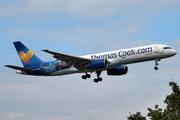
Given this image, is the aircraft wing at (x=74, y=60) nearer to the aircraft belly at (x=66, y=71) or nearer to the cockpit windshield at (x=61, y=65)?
the aircraft belly at (x=66, y=71)

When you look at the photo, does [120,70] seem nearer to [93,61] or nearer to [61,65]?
[93,61]

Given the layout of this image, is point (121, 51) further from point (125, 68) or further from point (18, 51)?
point (18, 51)

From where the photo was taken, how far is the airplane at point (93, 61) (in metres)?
58.0

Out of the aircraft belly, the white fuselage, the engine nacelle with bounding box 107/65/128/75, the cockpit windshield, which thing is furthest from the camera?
the engine nacelle with bounding box 107/65/128/75

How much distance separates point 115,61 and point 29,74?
1657 cm

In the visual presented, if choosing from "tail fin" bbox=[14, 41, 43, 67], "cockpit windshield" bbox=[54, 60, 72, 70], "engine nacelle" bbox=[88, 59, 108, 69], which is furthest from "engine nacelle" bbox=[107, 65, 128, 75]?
"tail fin" bbox=[14, 41, 43, 67]

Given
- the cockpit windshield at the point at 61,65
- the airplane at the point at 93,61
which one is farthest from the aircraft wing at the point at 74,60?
the cockpit windshield at the point at 61,65

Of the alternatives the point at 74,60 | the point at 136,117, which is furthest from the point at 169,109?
the point at 74,60

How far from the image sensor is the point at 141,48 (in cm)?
5850

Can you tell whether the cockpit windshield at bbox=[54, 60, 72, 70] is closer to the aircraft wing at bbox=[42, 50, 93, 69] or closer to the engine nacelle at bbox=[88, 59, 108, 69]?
the aircraft wing at bbox=[42, 50, 93, 69]

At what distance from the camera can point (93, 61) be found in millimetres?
60062

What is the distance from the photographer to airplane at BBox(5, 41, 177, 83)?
58031 millimetres

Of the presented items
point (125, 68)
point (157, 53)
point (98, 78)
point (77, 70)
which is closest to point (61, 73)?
point (77, 70)

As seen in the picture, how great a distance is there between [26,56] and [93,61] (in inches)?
584
